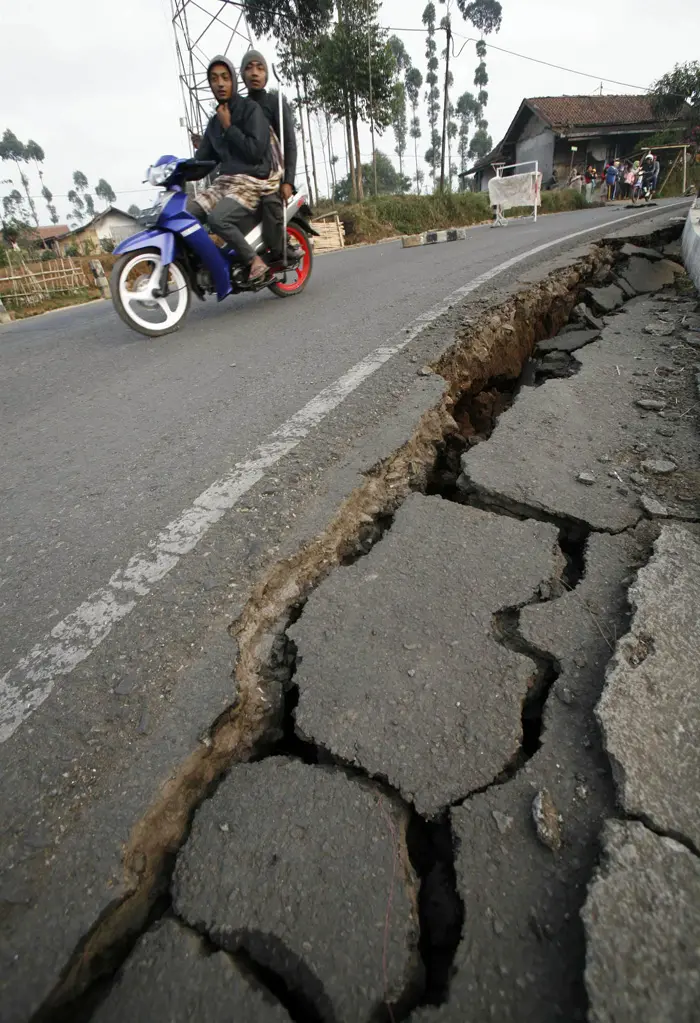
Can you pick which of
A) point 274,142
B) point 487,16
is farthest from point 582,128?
point 487,16

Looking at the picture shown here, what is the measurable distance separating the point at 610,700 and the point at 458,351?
88.4 inches

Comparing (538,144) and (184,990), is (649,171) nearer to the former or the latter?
(538,144)

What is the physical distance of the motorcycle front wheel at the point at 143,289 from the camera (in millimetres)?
3713

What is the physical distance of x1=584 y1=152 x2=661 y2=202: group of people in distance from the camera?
18.8m

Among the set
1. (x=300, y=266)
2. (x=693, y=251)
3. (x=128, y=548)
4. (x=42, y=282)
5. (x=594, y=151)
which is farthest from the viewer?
(x=594, y=151)

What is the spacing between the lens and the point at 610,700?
3.58 feet

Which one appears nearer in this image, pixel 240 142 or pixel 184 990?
pixel 184 990

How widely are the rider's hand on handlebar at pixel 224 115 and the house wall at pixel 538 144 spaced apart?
2900 centimetres

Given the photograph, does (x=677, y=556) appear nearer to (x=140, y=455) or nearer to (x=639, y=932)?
(x=639, y=932)

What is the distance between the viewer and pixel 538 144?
2870cm

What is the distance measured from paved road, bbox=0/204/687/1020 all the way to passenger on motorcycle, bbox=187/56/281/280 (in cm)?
92

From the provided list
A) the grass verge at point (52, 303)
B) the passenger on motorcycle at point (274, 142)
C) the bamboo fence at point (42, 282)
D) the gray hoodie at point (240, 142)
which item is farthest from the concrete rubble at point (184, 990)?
the bamboo fence at point (42, 282)

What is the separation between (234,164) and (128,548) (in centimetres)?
376

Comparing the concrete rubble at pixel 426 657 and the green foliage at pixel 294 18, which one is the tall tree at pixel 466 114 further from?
the concrete rubble at pixel 426 657
